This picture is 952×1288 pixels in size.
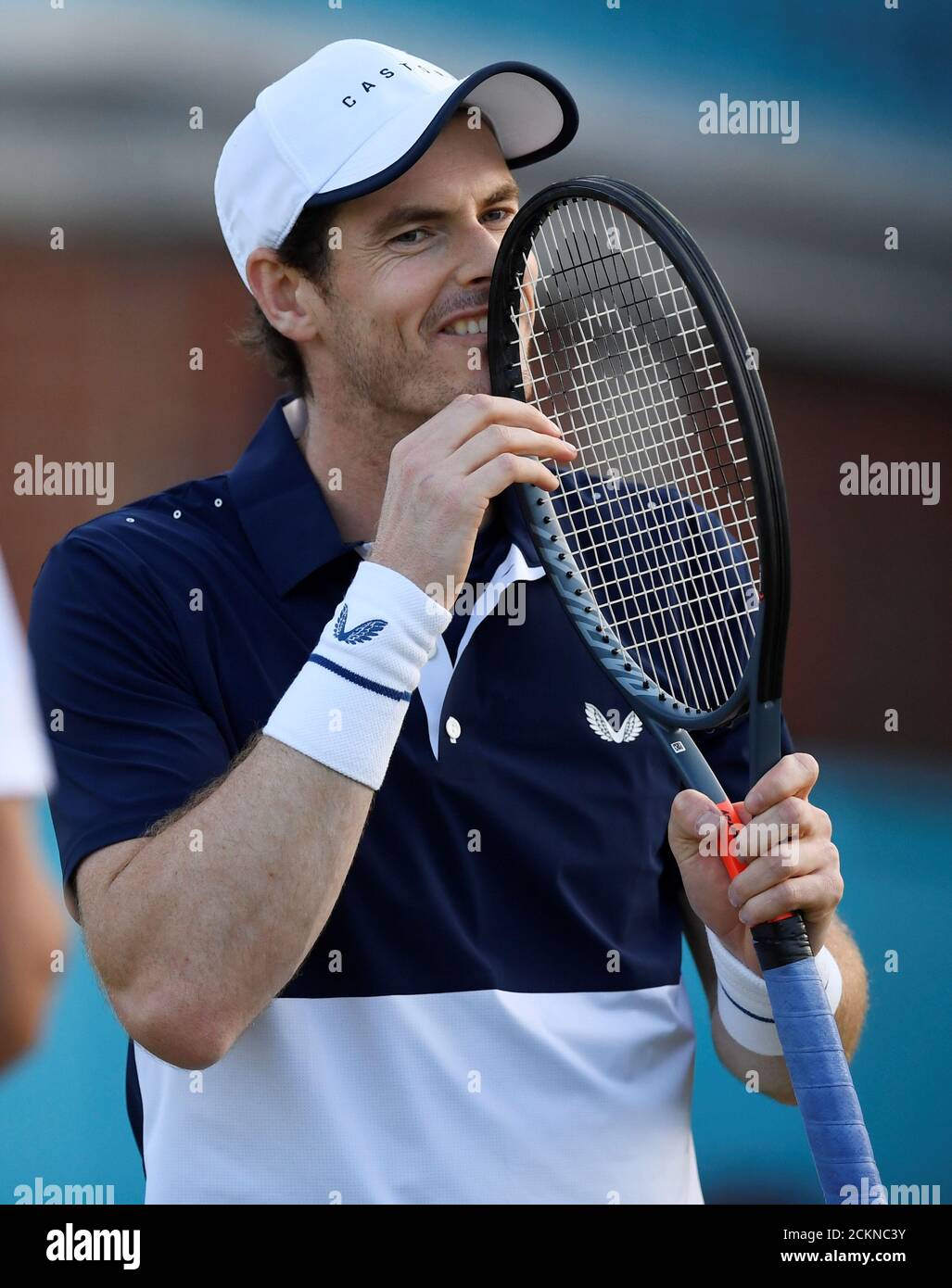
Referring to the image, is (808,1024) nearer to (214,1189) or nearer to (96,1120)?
(214,1189)

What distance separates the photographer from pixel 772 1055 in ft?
5.23

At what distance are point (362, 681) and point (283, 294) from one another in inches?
25.7

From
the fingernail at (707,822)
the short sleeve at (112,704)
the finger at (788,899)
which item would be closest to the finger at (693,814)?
the fingernail at (707,822)

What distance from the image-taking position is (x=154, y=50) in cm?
239

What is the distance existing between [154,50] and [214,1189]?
178 centimetres

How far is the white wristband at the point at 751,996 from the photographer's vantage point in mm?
1524

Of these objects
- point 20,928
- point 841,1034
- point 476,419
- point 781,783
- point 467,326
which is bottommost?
point 841,1034

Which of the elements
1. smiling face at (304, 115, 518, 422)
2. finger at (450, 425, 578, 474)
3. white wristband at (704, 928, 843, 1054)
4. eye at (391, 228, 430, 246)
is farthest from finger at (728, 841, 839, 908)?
eye at (391, 228, 430, 246)

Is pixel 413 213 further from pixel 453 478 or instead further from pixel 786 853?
pixel 786 853

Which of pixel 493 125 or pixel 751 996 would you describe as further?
pixel 493 125

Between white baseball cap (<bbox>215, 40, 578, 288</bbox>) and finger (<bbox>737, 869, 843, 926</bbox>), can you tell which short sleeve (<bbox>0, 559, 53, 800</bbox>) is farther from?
finger (<bbox>737, 869, 843, 926</bbox>)

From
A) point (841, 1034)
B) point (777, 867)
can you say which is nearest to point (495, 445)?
point (777, 867)

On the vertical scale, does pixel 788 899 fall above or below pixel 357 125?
below

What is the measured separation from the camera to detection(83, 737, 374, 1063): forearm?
1.33 metres
